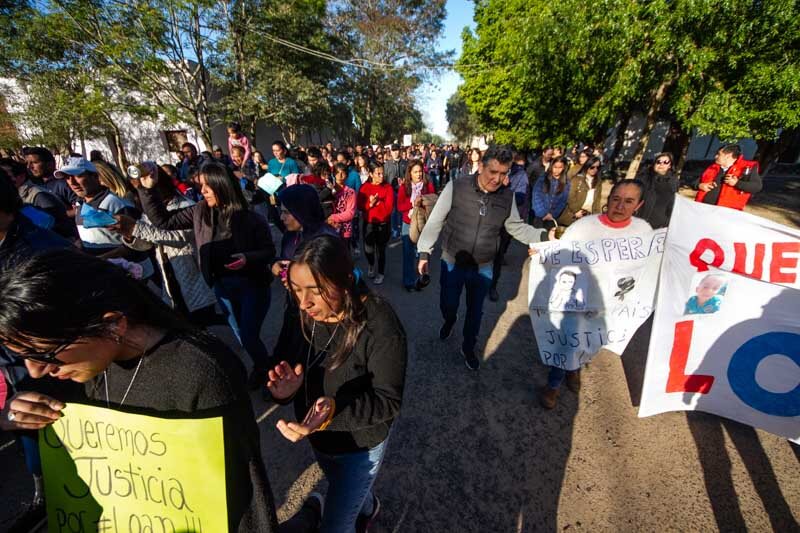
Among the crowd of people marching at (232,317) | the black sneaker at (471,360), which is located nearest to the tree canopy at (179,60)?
the crowd of people marching at (232,317)

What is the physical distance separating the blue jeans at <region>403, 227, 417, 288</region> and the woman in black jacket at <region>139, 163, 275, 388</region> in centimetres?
247

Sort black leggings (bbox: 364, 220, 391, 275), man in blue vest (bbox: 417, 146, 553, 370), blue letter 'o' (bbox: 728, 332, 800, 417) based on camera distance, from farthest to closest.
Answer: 1. black leggings (bbox: 364, 220, 391, 275)
2. man in blue vest (bbox: 417, 146, 553, 370)
3. blue letter 'o' (bbox: 728, 332, 800, 417)

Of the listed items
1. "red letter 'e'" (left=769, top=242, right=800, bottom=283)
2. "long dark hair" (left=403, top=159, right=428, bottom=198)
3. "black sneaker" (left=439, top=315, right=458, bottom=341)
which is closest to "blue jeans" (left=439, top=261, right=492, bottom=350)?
"black sneaker" (left=439, top=315, right=458, bottom=341)

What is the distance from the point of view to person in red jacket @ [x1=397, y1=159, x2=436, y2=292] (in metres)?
5.05

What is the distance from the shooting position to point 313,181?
18.6 ft

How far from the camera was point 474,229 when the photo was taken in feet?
9.76

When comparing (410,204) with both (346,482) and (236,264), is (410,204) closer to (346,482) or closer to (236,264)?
(236,264)

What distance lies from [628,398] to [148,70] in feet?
58.8

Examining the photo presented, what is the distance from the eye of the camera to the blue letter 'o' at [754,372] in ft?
6.75

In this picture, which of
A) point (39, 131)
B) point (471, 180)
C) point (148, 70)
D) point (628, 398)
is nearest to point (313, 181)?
point (471, 180)

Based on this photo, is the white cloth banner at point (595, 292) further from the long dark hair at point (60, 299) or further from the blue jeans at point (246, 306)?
the long dark hair at point (60, 299)

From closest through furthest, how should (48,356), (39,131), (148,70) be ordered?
(48,356) < (148,70) < (39,131)

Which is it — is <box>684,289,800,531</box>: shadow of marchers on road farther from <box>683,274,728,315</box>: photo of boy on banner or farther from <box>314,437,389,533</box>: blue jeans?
<box>314,437,389,533</box>: blue jeans

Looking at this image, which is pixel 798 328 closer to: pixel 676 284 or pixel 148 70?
pixel 676 284
